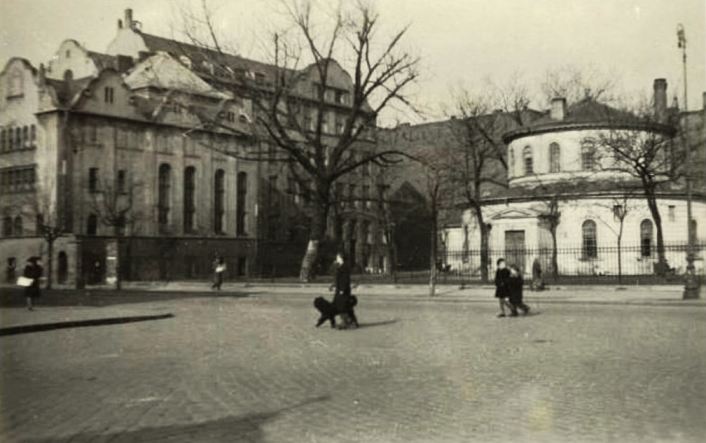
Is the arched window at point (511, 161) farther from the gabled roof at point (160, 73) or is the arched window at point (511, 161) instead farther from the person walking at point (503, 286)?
the person walking at point (503, 286)

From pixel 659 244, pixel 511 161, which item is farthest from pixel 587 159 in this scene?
pixel 659 244

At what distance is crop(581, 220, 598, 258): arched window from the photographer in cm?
4784

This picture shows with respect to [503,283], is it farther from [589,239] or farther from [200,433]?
[589,239]

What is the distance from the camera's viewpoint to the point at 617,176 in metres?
50.3

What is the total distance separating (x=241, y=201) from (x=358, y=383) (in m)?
58.1

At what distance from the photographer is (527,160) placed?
Result: 183ft

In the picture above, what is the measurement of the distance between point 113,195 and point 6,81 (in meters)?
12.0

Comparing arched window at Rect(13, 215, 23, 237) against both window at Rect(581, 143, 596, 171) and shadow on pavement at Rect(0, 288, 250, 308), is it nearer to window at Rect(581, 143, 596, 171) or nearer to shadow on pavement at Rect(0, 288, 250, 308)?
shadow on pavement at Rect(0, 288, 250, 308)

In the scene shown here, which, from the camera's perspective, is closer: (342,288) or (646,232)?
(342,288)

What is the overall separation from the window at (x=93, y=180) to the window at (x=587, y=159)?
3247cm

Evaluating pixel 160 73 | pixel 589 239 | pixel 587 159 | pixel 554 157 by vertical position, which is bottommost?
pixel 589 239

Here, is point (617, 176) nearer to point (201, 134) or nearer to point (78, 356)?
point (201, 134)

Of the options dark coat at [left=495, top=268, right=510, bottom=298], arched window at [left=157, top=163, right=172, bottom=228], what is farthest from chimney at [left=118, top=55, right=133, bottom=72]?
dark coat at [left=495, top=268, right=510, bottom=298]

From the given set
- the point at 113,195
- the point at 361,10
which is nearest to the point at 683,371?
the point at 361,10
